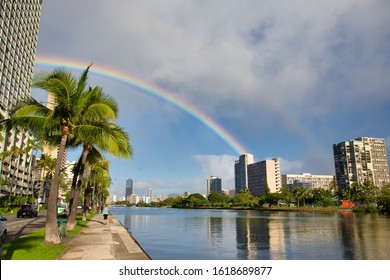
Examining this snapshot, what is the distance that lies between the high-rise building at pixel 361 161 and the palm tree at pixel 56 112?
183473 millimetres

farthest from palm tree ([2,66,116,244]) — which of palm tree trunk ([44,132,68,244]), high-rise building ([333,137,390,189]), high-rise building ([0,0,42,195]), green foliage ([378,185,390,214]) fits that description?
high-rise building ([333,137,390,189])

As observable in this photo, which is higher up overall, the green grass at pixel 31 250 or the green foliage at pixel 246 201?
the green foliage at pixel 246 201

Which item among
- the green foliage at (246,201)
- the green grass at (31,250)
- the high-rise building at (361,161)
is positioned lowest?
the green grass at (31,250)

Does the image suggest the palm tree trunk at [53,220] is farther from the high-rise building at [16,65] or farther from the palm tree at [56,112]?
the high-rise building at [16,65]

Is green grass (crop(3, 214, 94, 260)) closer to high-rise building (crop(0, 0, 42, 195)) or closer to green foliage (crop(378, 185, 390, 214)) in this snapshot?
high-rise building (crop(0, 0, 42, 195))

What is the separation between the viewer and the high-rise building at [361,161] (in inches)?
7096

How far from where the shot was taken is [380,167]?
188 meters

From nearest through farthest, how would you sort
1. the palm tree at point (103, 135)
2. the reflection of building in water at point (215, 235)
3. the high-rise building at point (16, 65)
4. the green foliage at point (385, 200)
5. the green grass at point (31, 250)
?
1. the green grass at point (31, 250)
2. the palm tree at point (103, 135)
3. the reflection of building in water at point (215, 235)
4. the green foliage at point (385, 200)
5. the high-rise building at point (16, 65)

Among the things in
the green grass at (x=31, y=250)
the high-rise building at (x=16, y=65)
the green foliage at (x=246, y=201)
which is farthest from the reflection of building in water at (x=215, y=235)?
the green foliage at (x=246, y=201)

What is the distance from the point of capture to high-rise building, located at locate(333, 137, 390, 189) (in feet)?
591

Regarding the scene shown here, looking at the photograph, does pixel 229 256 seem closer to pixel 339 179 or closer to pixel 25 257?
pixel 25 257

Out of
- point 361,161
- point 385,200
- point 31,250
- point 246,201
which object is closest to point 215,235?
point 31,250

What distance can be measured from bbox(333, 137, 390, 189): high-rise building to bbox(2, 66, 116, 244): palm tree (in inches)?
7223

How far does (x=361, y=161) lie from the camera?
18100cm
